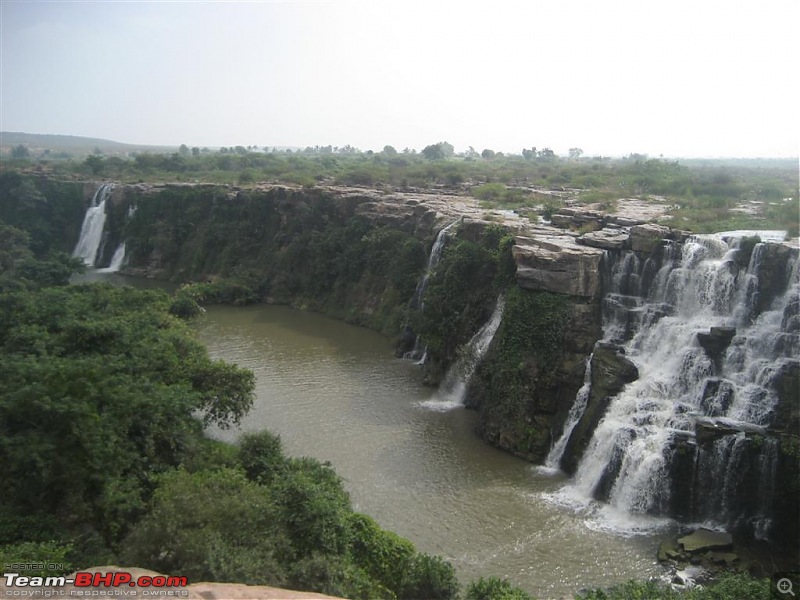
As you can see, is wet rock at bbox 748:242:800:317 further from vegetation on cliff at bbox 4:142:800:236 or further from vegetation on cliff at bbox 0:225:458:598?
vegetation on cliff at bbox 0:225:458:598

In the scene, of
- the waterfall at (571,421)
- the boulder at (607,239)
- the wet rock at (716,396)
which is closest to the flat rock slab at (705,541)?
the wet rock at (716,396)

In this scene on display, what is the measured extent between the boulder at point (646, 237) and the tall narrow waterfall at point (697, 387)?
0.41 m

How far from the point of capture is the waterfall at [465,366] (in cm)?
2288

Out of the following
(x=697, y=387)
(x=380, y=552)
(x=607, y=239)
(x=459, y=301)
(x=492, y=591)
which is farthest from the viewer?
(x=459, y=301)

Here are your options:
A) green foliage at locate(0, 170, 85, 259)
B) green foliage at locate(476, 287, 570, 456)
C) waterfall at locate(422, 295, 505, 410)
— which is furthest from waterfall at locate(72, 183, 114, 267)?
green foliage at locate(476, 287, 570, 456)

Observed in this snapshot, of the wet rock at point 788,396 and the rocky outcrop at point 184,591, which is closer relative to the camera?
the rocky outcrop at point 184,591

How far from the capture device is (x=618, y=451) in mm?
16734

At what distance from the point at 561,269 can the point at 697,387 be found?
5.80 m

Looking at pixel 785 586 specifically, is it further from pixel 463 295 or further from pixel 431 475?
pixel 463 295

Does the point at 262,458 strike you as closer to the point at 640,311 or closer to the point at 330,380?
the point at 330,380

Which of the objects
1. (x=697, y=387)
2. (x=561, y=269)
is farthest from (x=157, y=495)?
(x=561, y=269)

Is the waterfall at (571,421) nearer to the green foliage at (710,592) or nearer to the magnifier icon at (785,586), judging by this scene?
the green foliage at (710,592)

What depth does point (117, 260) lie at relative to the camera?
47.4 metres

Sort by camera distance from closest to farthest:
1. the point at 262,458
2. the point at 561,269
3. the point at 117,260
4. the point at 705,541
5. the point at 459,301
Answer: the point at 705,541, the point at 262,458, the point at 561,269, the point at 459,301, the point at 117,260
